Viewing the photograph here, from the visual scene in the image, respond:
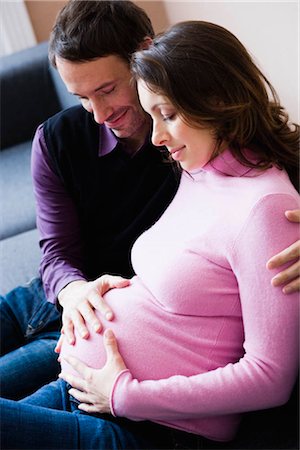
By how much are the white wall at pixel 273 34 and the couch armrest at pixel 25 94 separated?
864 mm

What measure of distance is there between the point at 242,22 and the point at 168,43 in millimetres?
1189

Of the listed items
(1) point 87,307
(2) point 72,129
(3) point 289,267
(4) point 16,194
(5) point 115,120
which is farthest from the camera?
(4) point 16,194

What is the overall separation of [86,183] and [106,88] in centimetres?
25

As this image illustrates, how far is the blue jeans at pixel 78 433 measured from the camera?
1032mm

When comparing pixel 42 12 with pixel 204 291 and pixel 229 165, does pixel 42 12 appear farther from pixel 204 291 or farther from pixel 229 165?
pixel 204 291

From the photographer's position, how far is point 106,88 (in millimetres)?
1268

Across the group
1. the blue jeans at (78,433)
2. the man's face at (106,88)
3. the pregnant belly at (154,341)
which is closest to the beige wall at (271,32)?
the man's face at (106,88)

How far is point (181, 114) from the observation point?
1.02 metres

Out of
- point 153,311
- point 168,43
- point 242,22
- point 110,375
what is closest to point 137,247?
point 153,311

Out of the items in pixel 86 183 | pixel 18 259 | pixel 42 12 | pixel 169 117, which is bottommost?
pixel 18 259

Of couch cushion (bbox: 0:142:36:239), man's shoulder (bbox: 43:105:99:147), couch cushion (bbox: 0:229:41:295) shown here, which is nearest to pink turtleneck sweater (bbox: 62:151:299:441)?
man's shoulder (bbox: 43:105:99:147)

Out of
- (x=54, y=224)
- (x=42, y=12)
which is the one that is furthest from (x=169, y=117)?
(x=42, y=12)

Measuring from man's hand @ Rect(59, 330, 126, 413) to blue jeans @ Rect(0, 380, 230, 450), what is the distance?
31mm

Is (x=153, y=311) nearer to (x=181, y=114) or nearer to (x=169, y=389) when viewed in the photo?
(x=169, y=389)
